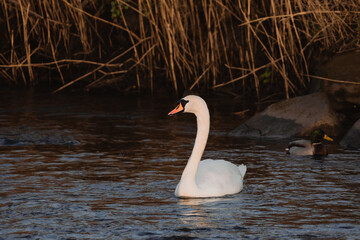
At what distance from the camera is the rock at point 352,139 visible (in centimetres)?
1303

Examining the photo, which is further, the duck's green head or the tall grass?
the tall grass

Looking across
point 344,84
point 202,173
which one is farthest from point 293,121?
point 202,173

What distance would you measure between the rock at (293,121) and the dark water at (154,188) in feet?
1.84

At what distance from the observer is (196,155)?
930 centimetres

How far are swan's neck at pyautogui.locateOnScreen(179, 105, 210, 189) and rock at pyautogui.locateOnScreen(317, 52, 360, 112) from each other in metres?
5.83

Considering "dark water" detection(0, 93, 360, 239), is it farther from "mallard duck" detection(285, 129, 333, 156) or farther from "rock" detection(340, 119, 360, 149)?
"rock" detection(340, 119, 360, 149)

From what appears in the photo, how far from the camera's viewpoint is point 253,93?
63.0ft

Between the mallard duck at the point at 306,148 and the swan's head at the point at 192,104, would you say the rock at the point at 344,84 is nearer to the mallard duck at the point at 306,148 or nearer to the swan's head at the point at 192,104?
the mallard duck at the point at 306,148

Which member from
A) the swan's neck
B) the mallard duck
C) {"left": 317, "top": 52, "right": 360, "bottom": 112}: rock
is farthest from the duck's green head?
the swan's neck

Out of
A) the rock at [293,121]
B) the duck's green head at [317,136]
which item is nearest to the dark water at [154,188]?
the duck's green head at [317,136]

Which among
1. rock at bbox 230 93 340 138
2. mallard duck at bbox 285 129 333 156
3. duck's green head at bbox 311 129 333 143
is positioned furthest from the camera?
rock at bbox 230 93 340 138

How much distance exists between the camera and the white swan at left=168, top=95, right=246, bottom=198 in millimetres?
9055

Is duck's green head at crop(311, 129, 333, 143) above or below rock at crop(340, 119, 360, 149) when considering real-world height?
above

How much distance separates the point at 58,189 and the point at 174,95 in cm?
969
